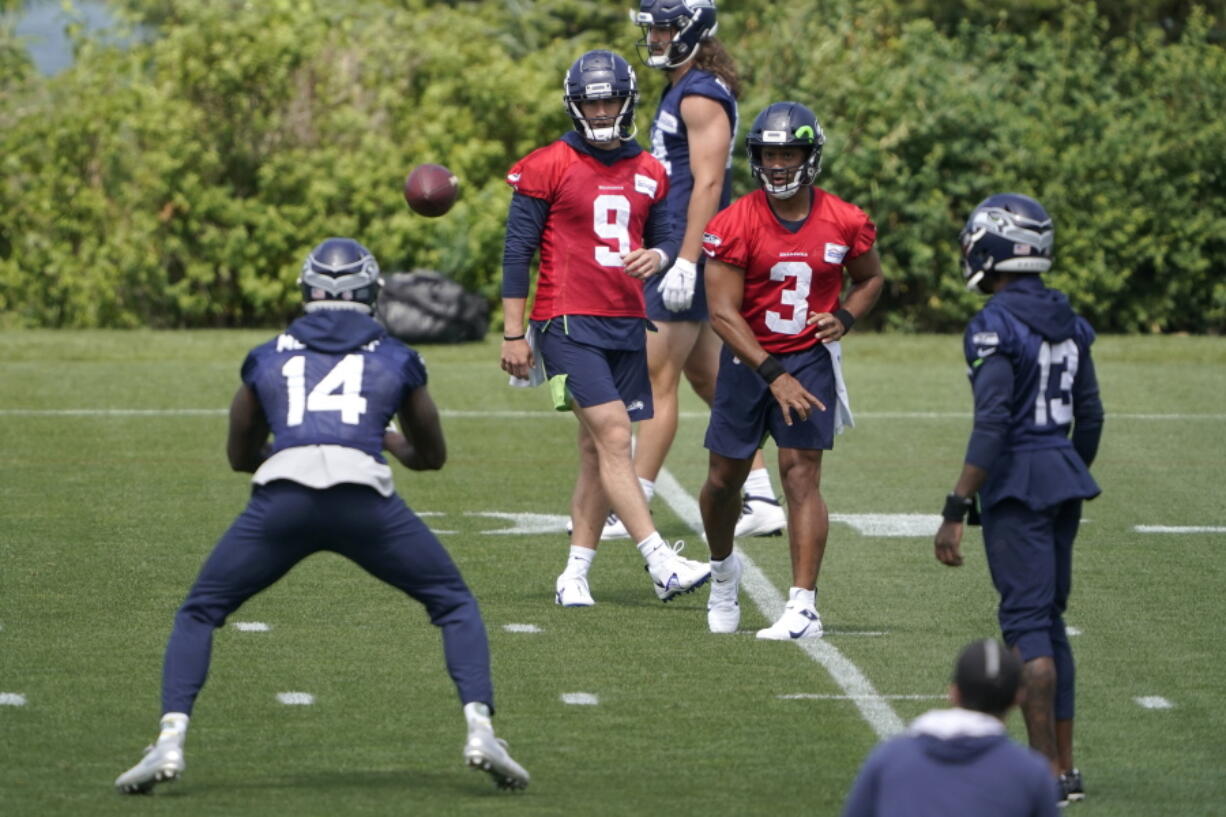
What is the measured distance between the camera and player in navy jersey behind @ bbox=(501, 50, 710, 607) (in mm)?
8688

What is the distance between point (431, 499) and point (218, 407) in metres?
4.90

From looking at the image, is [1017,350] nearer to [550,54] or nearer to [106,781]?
[106,781]

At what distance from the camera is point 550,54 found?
27.5 meters

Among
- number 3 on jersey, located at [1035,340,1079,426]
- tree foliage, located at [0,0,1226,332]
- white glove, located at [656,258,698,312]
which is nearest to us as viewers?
number 3 on jersey, located at [1035,340,1079,426]

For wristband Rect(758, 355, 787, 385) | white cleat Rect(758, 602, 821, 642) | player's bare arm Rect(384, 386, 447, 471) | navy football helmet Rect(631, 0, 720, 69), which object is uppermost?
navy football helmet Rect(631, 0, 720, 69)

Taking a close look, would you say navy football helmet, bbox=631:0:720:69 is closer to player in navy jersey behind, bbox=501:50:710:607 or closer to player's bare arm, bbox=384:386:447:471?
player in navy jersey behind, bbox=501:50:710:607

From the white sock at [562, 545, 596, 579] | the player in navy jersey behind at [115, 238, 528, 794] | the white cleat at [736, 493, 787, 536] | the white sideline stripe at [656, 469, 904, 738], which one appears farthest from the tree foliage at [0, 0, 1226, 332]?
the player in navy jersey behind at [115, 238, 528, 794]

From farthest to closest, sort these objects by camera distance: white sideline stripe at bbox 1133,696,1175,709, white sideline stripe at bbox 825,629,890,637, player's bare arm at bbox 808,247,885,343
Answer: white sideline stripe at bbox 825,629,890,637 → player's bare arm at bbox 808,247,885,343 → white sideline stripe at bbox 1133,696,1175,709

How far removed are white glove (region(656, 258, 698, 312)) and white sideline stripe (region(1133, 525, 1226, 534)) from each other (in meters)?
3.03

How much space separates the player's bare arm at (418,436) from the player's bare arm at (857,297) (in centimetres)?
231

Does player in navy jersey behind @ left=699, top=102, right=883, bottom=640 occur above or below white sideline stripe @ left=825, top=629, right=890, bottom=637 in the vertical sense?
above

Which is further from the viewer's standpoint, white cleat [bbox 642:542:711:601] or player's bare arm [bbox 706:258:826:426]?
white cleat [bbox 642:542:711:601]

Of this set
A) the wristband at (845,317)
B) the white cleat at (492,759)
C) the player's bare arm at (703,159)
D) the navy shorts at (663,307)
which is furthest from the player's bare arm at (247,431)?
the navy shorts at (663,307)

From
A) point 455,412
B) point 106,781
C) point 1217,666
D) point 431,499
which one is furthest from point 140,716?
point 455,412
